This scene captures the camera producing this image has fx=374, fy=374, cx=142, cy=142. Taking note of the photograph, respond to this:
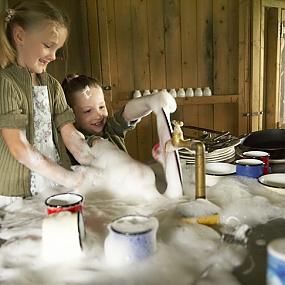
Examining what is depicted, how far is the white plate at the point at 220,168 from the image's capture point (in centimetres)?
126

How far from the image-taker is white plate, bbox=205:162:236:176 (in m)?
1.26

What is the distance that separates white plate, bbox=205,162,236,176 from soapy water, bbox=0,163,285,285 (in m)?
0.14

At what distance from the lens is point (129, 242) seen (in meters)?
0.69

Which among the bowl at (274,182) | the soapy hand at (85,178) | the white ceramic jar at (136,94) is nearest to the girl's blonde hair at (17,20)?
the soapy hand at (85,178)

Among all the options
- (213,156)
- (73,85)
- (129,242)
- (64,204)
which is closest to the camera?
(129,242)

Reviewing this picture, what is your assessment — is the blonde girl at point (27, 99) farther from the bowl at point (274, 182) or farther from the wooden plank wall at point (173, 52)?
the wooden plank wall at point (173, 52)

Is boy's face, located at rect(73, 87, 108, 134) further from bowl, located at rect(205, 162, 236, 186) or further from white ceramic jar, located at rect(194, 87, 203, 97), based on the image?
white ceramic jar, located at rect(194, 87, 203, 97)

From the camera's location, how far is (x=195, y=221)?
87 cm

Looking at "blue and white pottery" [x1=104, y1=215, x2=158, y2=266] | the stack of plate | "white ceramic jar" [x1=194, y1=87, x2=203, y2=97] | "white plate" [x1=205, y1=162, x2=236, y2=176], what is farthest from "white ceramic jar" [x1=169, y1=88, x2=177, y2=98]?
"blue and white pottery" [x1=104, y1=215, x2=158, y2=266]

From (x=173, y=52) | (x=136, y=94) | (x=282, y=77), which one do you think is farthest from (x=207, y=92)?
(x=282, y=77)

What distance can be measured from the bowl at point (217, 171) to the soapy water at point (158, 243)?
0.20 feet

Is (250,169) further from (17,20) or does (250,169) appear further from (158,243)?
(17,20)

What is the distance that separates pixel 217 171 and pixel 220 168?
1.0 inches

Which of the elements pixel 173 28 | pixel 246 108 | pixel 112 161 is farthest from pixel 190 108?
pixel 112 161
